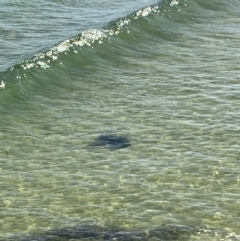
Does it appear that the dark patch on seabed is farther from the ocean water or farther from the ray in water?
the ray in water

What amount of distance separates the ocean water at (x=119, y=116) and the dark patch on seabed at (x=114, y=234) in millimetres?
213

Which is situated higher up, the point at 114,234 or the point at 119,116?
the point at 119,116

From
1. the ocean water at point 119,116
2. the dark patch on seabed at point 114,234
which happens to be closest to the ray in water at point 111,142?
the ocean water at point 119,116

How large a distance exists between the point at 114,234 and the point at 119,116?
6.43m

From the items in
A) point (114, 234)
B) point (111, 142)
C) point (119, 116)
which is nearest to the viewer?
point (114, 234)

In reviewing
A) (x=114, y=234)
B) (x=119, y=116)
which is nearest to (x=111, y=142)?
(x=119, y=116)

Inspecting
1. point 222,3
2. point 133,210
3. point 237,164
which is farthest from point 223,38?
point 133,210

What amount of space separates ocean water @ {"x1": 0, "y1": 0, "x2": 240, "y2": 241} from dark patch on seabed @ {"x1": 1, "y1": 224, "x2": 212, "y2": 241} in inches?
8.4

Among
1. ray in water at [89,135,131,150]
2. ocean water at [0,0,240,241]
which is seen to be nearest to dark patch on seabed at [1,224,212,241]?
ocean water at [0,0,240,241]

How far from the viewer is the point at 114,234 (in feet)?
43.6

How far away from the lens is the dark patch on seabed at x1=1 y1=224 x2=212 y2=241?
13125 millimetres

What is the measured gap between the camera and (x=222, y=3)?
106ft

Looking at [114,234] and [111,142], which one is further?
[111,142]

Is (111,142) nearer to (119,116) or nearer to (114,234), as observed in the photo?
(119,116)
